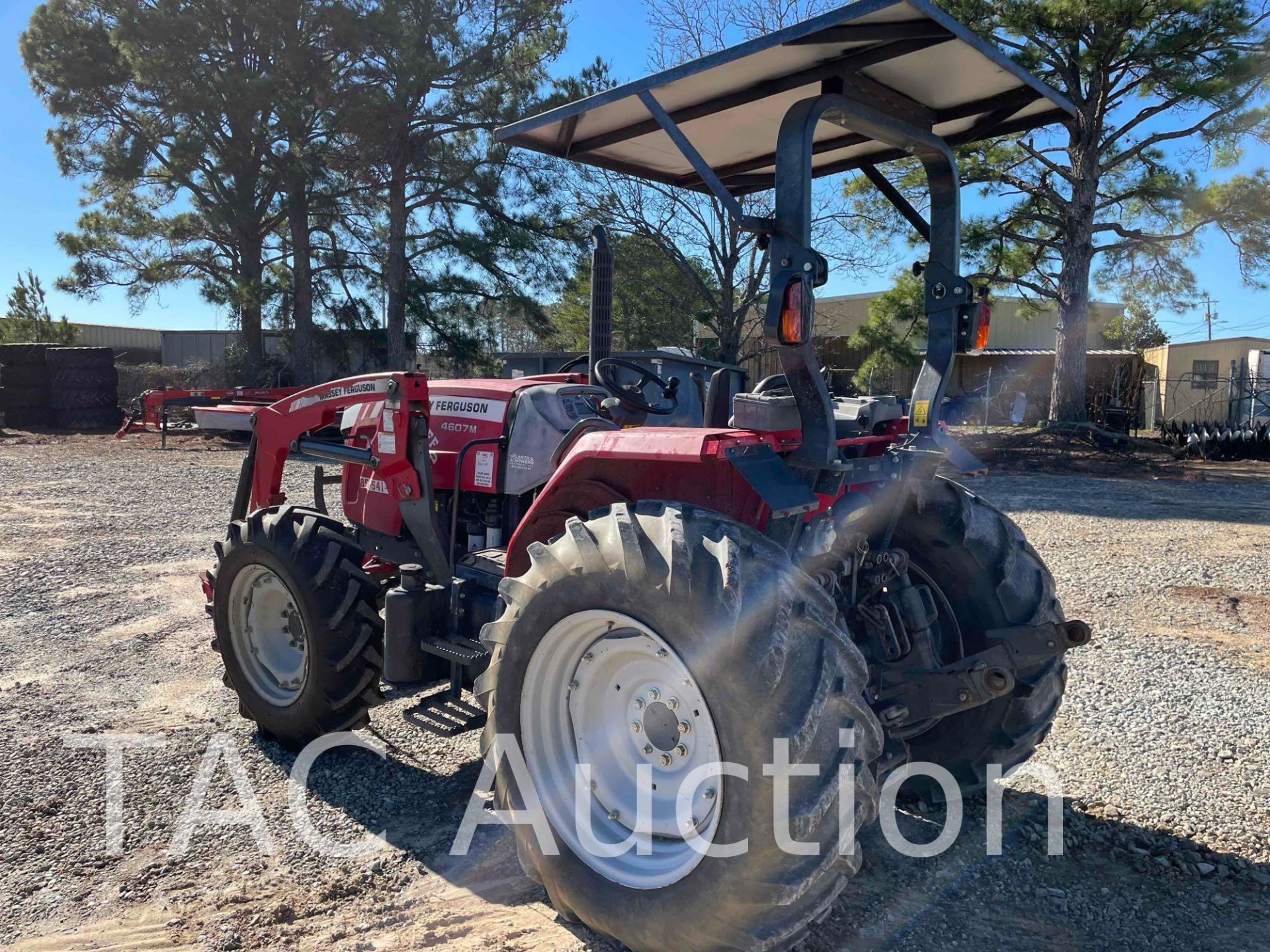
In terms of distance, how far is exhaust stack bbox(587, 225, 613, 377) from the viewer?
13.9ft

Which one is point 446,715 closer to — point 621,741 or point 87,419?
point 621,741

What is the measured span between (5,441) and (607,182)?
45.6 feet

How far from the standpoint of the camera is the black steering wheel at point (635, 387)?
4.04 m

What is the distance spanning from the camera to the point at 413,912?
277cm

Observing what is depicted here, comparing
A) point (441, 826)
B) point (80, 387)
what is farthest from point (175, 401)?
point (441, 826)

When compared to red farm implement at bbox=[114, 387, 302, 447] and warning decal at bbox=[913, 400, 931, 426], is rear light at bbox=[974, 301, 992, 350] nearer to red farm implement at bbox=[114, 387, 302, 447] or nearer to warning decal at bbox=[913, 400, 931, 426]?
warning decal at bbox=[913, 400, 931, 426]

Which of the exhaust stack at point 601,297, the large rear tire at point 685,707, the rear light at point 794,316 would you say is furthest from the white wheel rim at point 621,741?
the exhaust stack at point 601,297

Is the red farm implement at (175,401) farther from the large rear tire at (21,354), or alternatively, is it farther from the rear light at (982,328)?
the rear light at (982,328)

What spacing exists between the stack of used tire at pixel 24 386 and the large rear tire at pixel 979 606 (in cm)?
2416

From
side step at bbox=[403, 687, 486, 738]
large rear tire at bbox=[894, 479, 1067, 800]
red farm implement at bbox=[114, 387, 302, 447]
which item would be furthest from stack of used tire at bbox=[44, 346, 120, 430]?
large rear tire at bbox=[894, 479, 1067, 800]

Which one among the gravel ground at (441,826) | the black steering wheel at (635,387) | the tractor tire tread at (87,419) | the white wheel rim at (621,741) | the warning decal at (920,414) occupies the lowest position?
the gravel ground at (441,826)

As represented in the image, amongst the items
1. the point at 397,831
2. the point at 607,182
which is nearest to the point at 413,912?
the point at 397,831

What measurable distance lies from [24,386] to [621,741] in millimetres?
24377

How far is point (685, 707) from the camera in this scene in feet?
8.05
